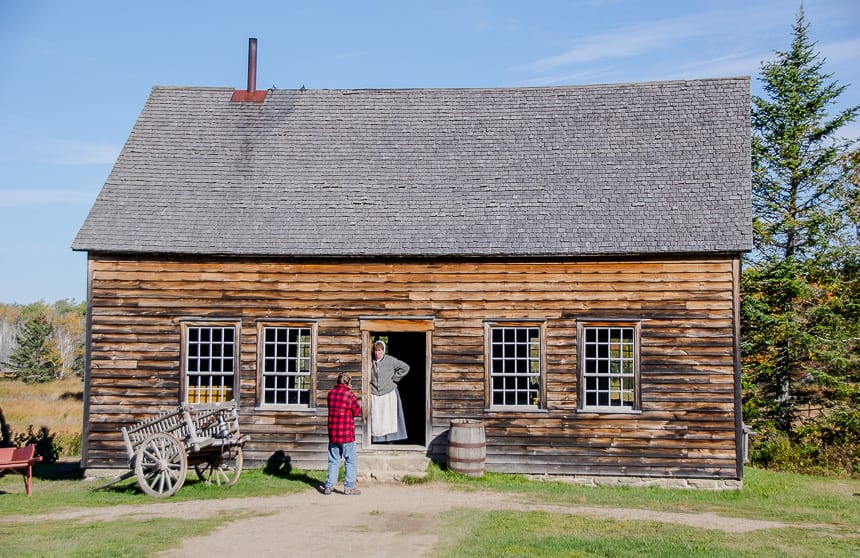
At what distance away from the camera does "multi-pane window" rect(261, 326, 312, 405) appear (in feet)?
51.3

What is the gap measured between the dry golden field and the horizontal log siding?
19.3 feet

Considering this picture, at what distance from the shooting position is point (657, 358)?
1504cm

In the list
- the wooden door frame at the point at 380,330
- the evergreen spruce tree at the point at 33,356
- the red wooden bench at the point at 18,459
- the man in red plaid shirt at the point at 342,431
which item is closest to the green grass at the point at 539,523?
the red wooden bench at the point at 18,459

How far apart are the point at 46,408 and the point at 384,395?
17.1 metres

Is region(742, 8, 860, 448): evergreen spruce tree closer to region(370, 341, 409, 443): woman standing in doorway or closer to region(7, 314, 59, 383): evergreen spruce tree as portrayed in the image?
region(370, 341, 409, 443): woman standing in doorway

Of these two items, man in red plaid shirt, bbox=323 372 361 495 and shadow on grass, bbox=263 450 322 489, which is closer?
man in red plaid shirt, bbox=323 372 361 495

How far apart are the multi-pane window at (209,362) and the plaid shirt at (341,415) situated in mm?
3131

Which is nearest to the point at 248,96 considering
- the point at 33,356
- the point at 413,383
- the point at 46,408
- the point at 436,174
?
the point at 436,174

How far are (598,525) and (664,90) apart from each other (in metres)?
10.1

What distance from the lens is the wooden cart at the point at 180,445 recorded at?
13.0 metres

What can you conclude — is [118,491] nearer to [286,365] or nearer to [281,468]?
[281,468]

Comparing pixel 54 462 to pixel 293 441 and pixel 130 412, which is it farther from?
pixel 293 441

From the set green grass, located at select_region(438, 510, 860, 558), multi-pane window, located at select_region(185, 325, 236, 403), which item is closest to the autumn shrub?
multi-pane window, located at select_region(185, 325, 236, 403)

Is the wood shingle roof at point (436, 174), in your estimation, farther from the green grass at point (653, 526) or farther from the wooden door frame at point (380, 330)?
the green grass at point (653, 526)
